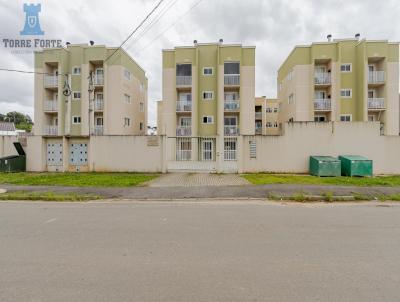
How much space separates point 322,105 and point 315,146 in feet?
41.1

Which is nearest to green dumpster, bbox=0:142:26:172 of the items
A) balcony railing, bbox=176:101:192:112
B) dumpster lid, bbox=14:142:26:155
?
dumpster lid, bbox=14:142:26:155

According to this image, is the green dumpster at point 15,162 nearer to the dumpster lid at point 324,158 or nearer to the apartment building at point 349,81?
the dumpster lid at point 324,158

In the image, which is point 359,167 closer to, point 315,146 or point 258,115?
point 315,146

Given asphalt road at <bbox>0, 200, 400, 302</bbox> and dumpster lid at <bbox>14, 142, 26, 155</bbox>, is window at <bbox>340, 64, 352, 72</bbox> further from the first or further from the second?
dumpster lid at <bbox>14, 142, 26, 155</bbox>

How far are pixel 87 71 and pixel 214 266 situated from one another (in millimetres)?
27916

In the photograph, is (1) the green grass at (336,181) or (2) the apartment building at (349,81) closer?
(1) the green grass at (336,181)

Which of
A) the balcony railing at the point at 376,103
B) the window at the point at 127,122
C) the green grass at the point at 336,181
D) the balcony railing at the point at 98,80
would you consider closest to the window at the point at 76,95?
the balcony railing at the point at 98,80

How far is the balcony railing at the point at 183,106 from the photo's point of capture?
87.6 ft

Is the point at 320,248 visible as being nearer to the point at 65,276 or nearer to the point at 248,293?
the point at 248,293

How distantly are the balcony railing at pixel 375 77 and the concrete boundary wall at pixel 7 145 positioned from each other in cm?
3332

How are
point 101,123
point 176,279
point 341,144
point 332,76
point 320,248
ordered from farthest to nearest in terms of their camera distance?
1. point 101,123
2. point 332,76
3. point 341,144
4. point 320,248
5. point 176,279

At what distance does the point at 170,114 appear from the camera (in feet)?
87.5

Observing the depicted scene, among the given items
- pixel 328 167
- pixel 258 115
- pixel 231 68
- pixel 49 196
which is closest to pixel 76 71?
pixel 231 68

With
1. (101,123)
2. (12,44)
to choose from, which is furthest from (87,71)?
(12,44)
